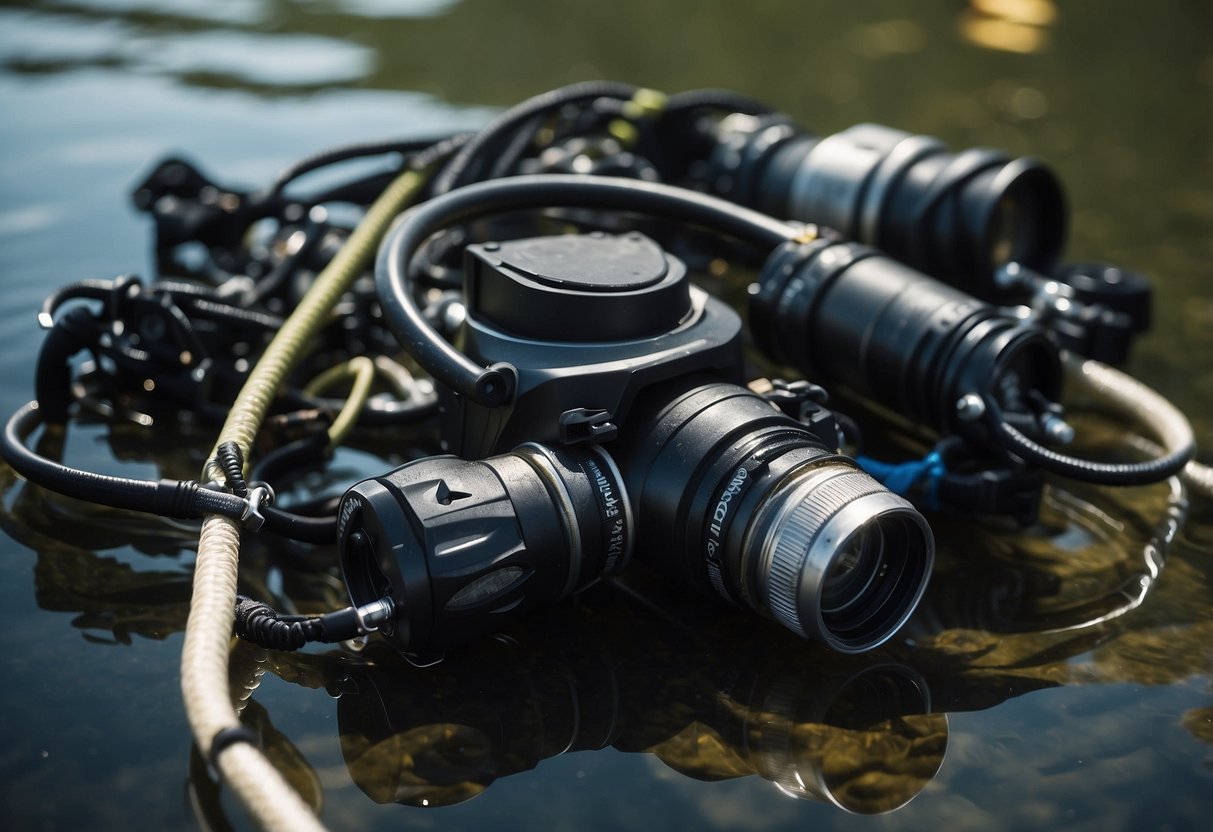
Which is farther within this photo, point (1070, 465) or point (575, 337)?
point (1070, 465)

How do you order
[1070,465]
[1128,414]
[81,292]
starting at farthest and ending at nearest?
[1128,414], [81,292], [1070,465]

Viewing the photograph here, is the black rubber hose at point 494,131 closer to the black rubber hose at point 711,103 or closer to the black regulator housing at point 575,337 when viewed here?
the black rubber hose at point 711,103

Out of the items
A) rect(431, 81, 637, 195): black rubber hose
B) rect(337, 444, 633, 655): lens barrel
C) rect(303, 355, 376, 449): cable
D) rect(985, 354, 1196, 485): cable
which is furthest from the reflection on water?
rect(337, 444, 633, 655): lens barrel

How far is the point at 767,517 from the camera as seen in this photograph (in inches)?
46.3

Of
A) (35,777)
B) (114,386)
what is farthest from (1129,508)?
(114,386)

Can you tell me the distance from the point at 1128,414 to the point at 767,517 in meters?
0.99

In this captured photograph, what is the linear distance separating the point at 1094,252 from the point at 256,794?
2.13 meters

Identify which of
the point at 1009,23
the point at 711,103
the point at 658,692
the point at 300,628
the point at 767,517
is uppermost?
the point at 1009,23

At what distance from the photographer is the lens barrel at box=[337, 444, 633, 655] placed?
3.69 ft

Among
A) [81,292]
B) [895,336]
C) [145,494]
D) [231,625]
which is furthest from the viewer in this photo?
[81,292]

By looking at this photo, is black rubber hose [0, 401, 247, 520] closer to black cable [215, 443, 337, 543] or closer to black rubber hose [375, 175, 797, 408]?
black cable [215, 443, 337, 543]

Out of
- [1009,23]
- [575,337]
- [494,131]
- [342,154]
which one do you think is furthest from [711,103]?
[1009,23]

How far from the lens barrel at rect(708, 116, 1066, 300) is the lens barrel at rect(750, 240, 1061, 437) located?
30cm

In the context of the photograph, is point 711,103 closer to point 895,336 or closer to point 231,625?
point 895,336
